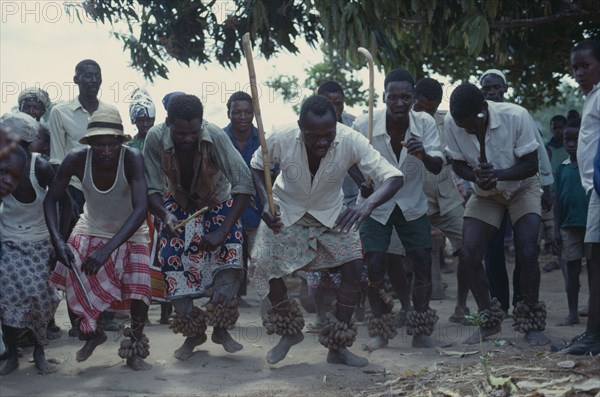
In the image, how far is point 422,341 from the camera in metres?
6.08

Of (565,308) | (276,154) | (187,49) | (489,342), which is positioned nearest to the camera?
(276,154)

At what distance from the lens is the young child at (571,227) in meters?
6.90

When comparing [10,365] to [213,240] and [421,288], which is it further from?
[421,288]

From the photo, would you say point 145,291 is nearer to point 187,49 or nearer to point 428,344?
point 428,344

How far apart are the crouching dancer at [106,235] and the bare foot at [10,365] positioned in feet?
1.38

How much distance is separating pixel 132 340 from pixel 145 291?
334 mm

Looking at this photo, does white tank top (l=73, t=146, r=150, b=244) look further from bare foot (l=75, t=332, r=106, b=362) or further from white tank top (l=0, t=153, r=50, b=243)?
bare foot (l=75, t=332, r=106, b=362)

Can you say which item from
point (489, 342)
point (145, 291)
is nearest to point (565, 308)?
point (489, 342)

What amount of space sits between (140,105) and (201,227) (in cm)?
194

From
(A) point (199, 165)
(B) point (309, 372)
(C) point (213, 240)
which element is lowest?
(B) point (309, 372)

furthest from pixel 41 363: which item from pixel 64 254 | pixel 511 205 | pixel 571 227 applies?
pixel 571 227

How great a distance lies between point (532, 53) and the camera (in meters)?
10.5

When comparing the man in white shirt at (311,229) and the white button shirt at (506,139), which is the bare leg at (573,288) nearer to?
the white button shirt at (506,139)

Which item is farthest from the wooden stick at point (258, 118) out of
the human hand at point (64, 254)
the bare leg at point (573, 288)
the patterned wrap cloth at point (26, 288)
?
the bare leg at point (573, 288)
